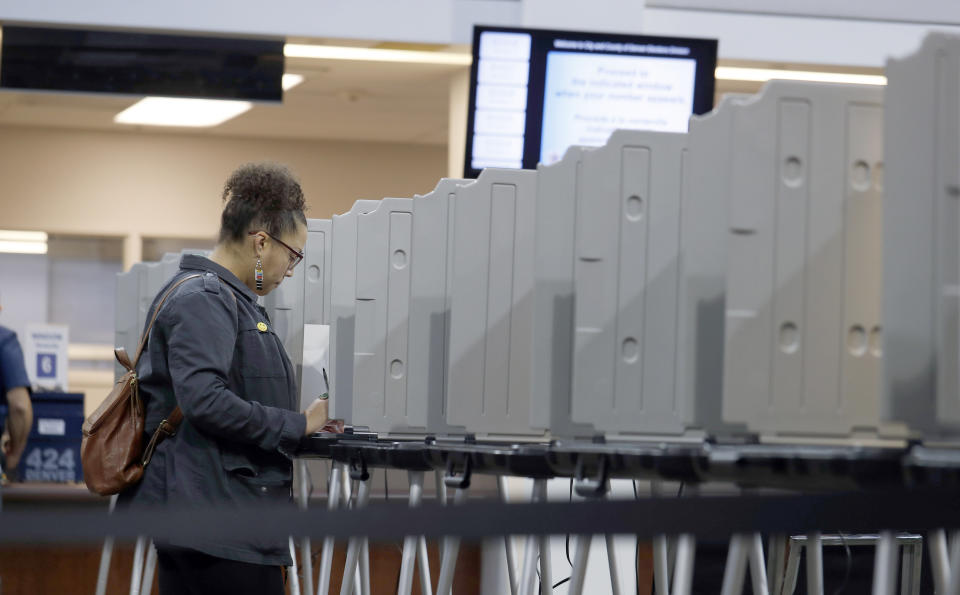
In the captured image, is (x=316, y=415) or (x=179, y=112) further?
(x=179, y=112)

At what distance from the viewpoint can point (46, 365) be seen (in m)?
6.91

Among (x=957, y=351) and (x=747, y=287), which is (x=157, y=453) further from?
(x=957, y=351)

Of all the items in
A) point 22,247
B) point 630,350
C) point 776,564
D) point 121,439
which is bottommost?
point 776,564

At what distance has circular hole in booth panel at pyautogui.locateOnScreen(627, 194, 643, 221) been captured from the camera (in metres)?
2.24

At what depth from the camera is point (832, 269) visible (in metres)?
1.84

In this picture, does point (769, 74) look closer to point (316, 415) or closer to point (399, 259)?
point (399, 259)

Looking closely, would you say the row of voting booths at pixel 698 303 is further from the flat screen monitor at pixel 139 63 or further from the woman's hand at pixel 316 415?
the flat screen monitor at pixel 139 63

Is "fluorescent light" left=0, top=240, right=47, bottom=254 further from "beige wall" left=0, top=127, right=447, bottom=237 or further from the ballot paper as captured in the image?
the ballot paper

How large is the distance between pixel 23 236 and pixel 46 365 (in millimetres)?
3603

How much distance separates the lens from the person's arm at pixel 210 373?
2523mm

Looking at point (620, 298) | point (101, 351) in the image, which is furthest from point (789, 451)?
point (101, 351)

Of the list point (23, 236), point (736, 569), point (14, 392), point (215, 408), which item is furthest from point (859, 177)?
point (23, 236)

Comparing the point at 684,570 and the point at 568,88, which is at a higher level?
the point at 568,88

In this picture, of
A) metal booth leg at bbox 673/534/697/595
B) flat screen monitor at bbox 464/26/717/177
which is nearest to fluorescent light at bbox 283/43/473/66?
flat screen monitor at bbox 464/26/717/177
